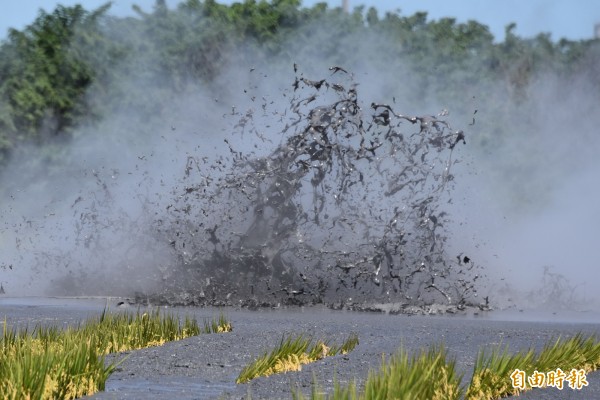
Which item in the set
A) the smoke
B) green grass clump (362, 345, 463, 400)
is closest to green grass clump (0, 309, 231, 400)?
green grass clump (362, 345, 463, 400)

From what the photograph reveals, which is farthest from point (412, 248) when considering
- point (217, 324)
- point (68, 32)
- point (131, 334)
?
point (68, 32)

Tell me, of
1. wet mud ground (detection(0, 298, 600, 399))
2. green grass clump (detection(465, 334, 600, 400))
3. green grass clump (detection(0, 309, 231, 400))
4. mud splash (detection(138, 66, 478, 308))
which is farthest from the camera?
mud splash (detection(138, 66, 478, 308))

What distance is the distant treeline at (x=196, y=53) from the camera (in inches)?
1393

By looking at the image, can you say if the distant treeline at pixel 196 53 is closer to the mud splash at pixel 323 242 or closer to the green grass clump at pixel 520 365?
the mud splash at pixel 323 242

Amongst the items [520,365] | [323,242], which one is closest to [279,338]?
[520,365]

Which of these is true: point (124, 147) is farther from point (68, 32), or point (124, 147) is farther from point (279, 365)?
point (279, 365)

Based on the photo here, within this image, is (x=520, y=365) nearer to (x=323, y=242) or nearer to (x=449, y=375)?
(x=449, y=375)

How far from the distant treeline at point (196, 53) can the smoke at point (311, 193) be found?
0.25 meters

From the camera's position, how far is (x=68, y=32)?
38812mm

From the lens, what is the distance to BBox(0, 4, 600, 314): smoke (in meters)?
21.8

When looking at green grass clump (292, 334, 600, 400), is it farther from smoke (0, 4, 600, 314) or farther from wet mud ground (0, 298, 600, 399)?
smoke (0, 4, 600, 314)

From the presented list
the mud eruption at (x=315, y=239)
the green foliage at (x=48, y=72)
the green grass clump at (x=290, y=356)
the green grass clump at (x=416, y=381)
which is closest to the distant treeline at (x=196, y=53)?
the green foliage at (x=48, y=72)

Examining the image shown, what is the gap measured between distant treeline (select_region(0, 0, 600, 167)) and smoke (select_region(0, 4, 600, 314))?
25cm

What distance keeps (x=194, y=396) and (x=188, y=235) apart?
12.2 m
